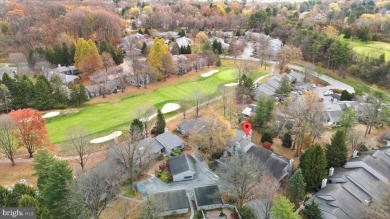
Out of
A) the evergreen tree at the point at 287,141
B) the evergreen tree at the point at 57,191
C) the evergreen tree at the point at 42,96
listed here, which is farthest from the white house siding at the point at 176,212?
the evergreen tree at the point at 42,96

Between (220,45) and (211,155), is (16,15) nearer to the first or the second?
(220,45)

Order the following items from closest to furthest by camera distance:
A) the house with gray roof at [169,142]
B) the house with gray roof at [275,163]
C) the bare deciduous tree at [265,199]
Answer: the bare deciduous tree at [265,199] < the house with gray roof at [275,163] < the house with gray roof at [169,142]

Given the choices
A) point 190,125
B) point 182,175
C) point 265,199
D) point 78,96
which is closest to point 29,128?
point 78,96

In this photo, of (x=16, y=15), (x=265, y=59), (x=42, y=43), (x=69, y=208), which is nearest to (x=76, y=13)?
(x=42, y=43)

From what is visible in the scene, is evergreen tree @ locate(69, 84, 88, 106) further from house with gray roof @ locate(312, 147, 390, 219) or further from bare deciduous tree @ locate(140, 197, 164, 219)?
house with gray roof @ locate(312, 147, 390, 219)

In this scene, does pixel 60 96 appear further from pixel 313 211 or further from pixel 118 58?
Answer: pixel 313 211

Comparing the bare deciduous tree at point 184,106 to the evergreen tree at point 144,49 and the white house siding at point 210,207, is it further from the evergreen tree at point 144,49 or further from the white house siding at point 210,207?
the evergreen tree at point 144,49

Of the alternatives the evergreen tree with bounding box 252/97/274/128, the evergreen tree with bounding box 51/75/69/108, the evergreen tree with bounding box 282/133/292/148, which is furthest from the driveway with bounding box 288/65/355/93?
the evergreen tree with bounding box 51/75/69/108
